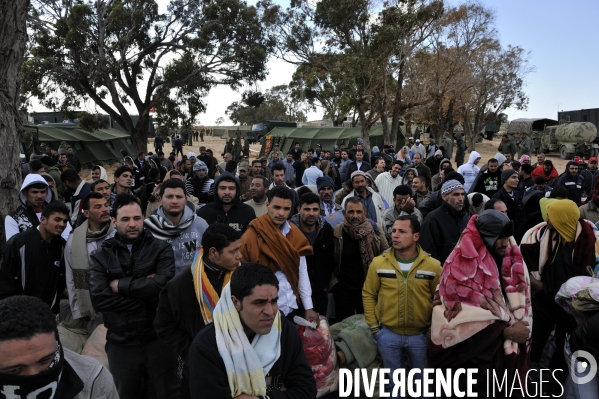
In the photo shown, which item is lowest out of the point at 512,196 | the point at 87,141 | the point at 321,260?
the point at 321,260

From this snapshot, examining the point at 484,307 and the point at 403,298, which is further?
the point at 403,298

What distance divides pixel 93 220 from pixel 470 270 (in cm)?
303

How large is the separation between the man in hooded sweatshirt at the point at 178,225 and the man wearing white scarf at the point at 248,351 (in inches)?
68.0

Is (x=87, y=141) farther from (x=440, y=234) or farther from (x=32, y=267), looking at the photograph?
(x=440, y=234)

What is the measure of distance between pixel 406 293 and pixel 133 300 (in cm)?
199

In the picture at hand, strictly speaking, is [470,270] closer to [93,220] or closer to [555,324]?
[555,324]

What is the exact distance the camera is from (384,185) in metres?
8.34

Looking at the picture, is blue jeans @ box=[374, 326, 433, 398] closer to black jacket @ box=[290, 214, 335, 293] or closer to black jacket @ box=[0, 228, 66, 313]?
black jacket @ box=[290, 214, 335, 293]

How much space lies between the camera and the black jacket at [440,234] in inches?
185

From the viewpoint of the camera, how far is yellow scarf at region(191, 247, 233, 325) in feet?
9.16

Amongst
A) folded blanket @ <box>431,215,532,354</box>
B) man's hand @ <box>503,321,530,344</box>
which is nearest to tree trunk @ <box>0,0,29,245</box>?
folded blanket @ <box>431,215,532,354</box>

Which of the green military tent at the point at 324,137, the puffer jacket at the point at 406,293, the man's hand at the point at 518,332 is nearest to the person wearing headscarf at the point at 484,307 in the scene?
the man's hand at the point at 518,332

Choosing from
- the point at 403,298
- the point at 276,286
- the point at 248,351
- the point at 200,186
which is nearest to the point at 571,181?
the point at 403,298

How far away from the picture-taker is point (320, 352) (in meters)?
3.76
